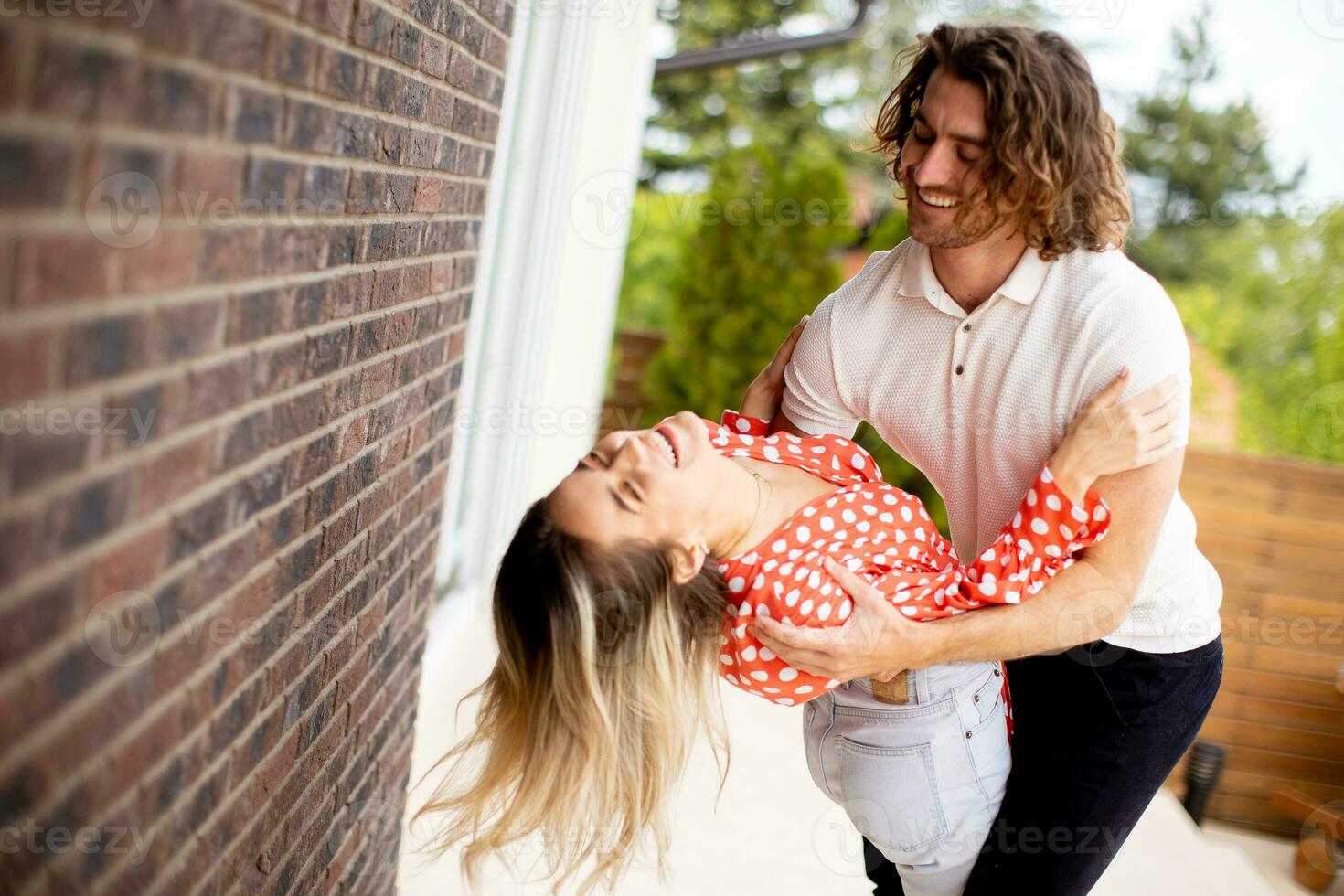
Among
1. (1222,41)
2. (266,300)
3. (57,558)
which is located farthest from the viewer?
(1222,41)

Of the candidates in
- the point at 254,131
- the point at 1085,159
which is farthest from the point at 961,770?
the point at 254,131

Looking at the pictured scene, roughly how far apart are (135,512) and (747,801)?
3079 mm

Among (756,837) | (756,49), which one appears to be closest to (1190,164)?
(756,49)

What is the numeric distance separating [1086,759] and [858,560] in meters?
0.51

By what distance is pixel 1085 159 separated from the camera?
6.26 ft

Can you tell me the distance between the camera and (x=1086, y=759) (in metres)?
1.98

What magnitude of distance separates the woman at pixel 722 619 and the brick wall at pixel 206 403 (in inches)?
12.1

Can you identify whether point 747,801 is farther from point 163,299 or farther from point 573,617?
point 163,299

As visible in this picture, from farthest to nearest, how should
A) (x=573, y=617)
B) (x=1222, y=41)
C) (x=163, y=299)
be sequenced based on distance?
1. (x=1222, y=41)
2. (x=573, y=617)
3. (x=163, y=299)

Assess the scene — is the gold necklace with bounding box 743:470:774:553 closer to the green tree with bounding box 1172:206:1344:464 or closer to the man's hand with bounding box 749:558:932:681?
the man's hand with bounding box 749:558:932:681

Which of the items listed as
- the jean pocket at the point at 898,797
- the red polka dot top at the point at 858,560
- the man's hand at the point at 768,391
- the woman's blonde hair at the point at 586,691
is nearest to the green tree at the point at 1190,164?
the man's hand at the point at 768,391

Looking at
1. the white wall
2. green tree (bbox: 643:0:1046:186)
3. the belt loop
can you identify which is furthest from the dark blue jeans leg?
green tree (bbox: 643:0:1046:186)

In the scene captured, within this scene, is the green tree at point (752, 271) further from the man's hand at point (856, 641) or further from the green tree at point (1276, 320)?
the green tree at point (1276, 320)

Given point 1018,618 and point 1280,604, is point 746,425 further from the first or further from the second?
point 1280,604
